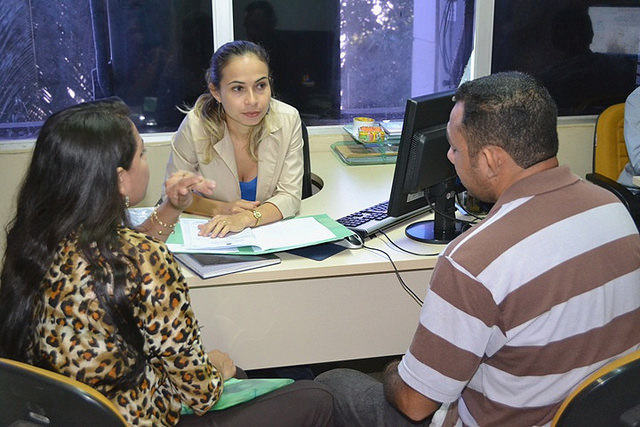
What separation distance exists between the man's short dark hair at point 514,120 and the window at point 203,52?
6.81 feet

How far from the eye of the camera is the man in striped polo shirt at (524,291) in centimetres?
117

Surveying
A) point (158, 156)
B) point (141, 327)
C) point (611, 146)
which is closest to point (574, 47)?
point (611, 146)

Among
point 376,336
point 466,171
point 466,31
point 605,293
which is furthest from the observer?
point 466,31

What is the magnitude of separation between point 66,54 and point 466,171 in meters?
2.38

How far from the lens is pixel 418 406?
128 centimetres

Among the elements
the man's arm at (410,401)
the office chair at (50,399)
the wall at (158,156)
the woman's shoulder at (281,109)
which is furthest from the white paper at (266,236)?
the wall at (158,156)

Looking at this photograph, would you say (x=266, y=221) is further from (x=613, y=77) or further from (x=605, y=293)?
(x=613, y=77)

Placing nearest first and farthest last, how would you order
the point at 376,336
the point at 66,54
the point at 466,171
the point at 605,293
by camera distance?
the point at 605,293, the point at 466,171, the point at 376,336, the point at 66,54

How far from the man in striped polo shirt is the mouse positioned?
695 mm

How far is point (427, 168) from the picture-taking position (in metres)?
1.92

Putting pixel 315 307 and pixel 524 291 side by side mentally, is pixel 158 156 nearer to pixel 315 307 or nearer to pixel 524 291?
pixel 315 307

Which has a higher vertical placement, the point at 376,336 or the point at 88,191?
the point at 88,191

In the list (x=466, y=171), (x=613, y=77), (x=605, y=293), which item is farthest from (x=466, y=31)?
(x=605, y=293)

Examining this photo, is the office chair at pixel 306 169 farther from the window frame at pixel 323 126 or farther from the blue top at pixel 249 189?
the window frame at pixel 323 126
